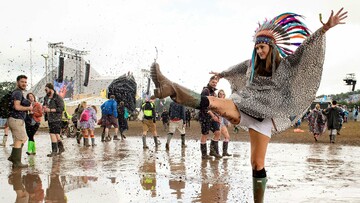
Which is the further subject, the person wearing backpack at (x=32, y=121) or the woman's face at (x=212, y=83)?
the person wearing backpack at (x=32, y=121)

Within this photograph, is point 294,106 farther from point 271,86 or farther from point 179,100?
point 179,100

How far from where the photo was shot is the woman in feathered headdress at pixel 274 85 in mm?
4426

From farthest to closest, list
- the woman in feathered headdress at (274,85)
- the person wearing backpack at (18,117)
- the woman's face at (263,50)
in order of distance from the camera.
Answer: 1. the person wearing backpack at (18,117)
2. the woman's face at (263,50)
3. the woman in feathered headdress at (274,85)

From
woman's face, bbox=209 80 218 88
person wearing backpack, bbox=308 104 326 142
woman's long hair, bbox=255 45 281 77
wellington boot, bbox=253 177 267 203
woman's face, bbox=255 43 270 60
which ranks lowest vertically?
wellington boot, bbox=253 177 267 203

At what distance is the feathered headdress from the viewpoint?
15.6ft

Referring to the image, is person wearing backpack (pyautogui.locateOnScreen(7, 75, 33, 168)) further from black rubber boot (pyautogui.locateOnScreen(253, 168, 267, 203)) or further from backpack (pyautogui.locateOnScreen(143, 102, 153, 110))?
black rubber boot (pyautogui.locateOnScreen(253, 168, 267, 203))

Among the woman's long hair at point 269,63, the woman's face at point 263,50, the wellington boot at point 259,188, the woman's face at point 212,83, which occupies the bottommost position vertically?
the wellington boot at point 259,188

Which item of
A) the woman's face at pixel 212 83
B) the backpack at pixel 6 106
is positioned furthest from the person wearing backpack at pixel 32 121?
the woman's face at pixel 212 83

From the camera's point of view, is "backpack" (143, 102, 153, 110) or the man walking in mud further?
the man walking in mud

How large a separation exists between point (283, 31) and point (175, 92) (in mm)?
1488

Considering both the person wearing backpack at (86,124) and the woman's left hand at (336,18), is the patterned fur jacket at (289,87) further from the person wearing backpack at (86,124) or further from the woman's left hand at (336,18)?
the person wearing backpack at (86,124)

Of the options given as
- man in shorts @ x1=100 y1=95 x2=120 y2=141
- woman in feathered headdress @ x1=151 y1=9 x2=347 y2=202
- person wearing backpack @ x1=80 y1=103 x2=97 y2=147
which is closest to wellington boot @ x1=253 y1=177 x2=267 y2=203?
woman in feathered headdress @ x1=151 y1=9 x2=347 y2=202

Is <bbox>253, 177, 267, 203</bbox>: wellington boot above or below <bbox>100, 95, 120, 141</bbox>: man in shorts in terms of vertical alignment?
→ below

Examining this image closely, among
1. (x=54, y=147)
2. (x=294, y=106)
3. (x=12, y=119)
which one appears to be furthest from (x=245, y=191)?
(x=54, y=147)
